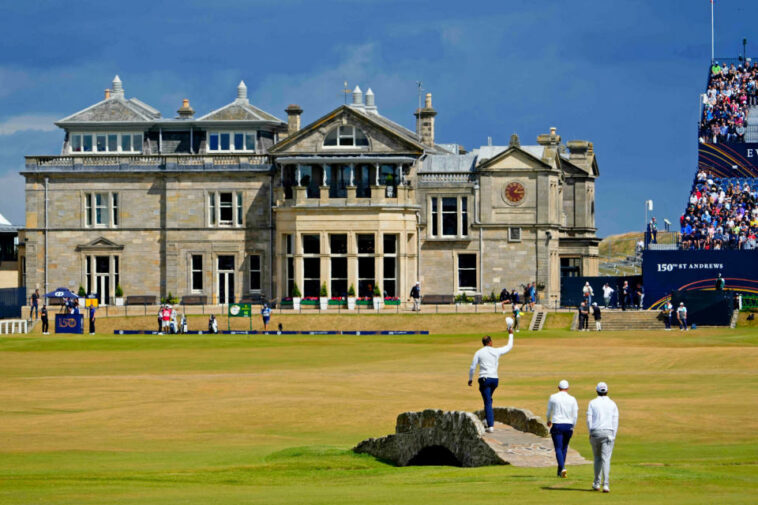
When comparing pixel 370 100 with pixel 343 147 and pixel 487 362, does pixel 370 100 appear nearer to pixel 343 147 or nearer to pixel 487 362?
pixel 343 147

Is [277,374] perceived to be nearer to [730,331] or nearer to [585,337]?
[585,337]

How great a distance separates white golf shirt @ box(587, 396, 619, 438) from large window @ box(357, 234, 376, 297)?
194 ft

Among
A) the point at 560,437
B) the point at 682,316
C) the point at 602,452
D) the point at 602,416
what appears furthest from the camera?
the point at 682,316

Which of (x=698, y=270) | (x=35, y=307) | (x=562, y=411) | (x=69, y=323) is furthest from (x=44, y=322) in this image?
(x=562, y=411)

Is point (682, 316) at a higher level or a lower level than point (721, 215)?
lower

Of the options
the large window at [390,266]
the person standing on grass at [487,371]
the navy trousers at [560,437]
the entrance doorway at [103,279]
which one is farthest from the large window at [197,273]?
the navy trousers at [560,437]

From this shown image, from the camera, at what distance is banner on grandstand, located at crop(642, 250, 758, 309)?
75.9 meters

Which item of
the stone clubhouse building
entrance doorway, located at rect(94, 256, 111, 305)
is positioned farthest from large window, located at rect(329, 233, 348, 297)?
entrance doorway, located at rect(94, 256, 111, 305)

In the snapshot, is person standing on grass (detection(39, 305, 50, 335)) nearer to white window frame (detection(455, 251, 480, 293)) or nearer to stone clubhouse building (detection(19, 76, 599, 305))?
stone clubhouse building (detection(19, 76, 599, 305))

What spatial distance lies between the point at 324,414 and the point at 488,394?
1056cm

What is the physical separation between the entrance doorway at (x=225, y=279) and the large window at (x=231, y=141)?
705cm

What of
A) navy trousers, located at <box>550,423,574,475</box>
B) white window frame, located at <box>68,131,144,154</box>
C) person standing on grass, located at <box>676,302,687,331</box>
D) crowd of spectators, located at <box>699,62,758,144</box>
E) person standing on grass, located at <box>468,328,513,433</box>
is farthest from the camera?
crowd of spectators, located at <box>699,62,758,144</box>

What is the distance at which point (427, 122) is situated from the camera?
9012cm

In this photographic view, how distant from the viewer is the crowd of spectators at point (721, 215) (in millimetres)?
81750
